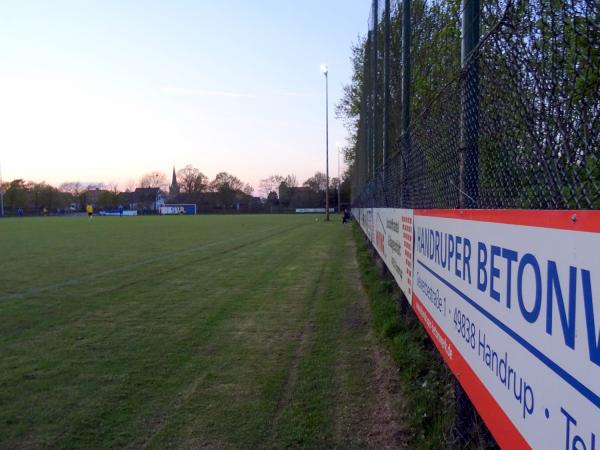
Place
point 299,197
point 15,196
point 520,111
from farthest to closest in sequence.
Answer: point 299,197 → point 15,196 → point 520,111

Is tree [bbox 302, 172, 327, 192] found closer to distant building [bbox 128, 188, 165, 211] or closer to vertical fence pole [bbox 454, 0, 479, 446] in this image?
distant building [bbox 128, 188, 165, 211]

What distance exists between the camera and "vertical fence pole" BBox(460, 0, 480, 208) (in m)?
3.38

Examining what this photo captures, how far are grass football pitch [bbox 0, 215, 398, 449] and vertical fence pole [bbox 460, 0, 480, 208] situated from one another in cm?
180

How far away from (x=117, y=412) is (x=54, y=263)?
37.9 feet

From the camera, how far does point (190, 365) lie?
17.0 ft

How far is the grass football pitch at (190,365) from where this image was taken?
12.3ft

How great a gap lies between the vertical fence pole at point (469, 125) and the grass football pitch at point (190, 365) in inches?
70.9

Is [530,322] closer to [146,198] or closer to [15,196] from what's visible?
[15,196]

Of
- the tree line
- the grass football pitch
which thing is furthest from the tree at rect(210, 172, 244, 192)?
the grass football pitch

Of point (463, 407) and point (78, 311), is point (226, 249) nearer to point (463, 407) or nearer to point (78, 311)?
point (78, 311)

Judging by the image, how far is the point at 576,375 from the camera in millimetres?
1332

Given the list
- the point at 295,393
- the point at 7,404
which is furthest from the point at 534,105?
the point at 7,404

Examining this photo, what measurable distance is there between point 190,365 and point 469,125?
3.50m

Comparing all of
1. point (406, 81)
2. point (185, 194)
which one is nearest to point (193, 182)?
point (185, 194)
